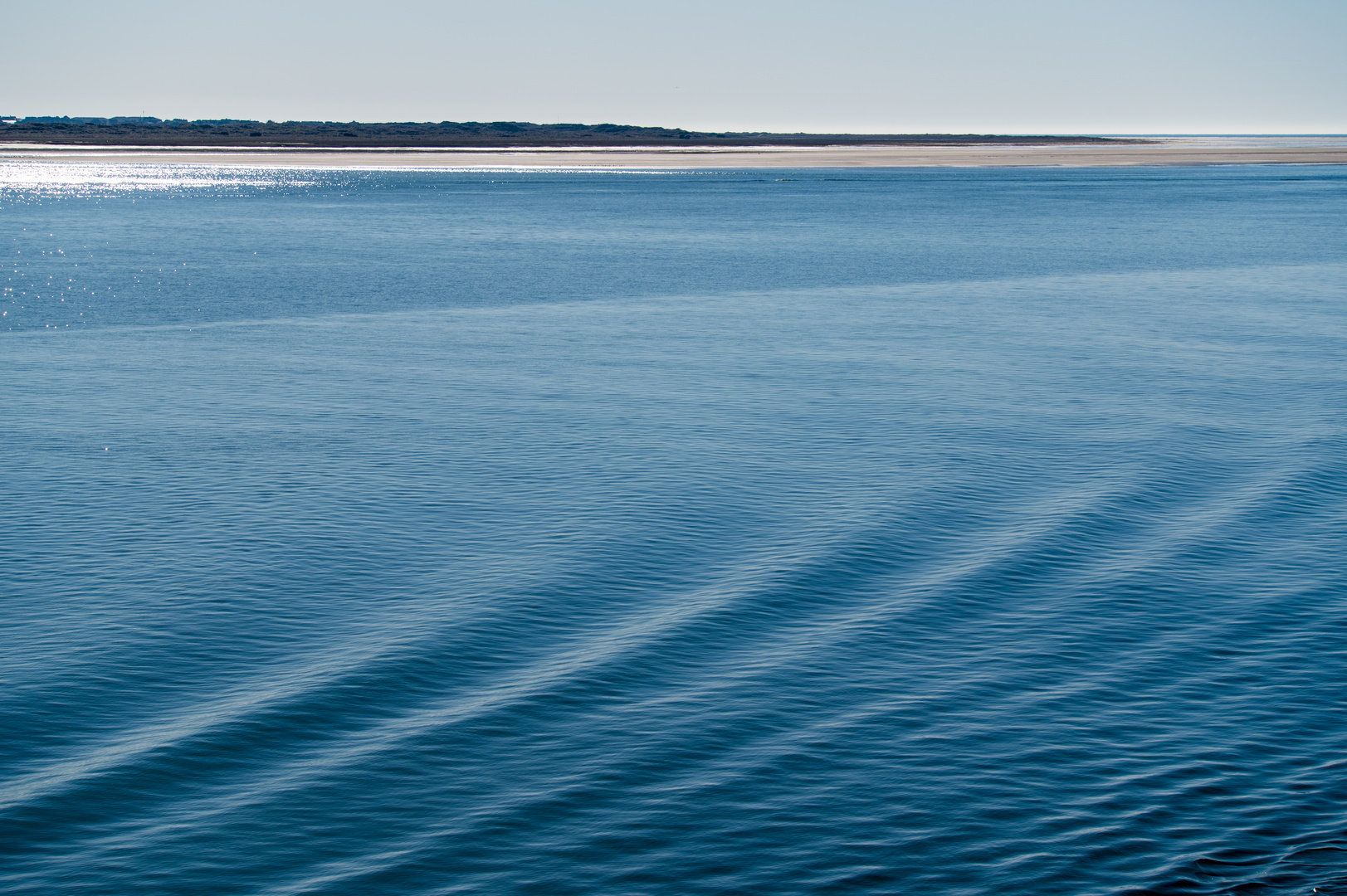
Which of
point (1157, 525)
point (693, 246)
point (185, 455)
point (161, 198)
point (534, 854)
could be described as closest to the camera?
point (534, 854)

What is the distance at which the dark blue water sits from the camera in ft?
36.2

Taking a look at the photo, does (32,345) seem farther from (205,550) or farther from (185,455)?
(205,550)

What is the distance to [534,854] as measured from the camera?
10797mm

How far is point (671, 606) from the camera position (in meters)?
16.2

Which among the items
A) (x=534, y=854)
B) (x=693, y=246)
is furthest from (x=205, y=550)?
(x=693, y=246)

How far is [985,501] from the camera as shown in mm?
20531

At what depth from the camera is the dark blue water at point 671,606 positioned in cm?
1104

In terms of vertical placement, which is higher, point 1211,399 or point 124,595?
point 1211,399

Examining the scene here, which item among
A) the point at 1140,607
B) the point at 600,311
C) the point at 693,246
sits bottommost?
the point at 1140,607

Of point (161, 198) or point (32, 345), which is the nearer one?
point (32, 345)

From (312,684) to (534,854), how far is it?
419cm

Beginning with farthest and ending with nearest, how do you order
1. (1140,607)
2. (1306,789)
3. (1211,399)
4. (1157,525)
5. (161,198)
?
1. (161,198)
2. (1211,399)
3. (1157,525)
4. (1140,607)
5. (1306,789)

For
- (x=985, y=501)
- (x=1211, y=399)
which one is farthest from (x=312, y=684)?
(x=1211, y=399)

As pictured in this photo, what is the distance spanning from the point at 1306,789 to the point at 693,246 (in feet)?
179
